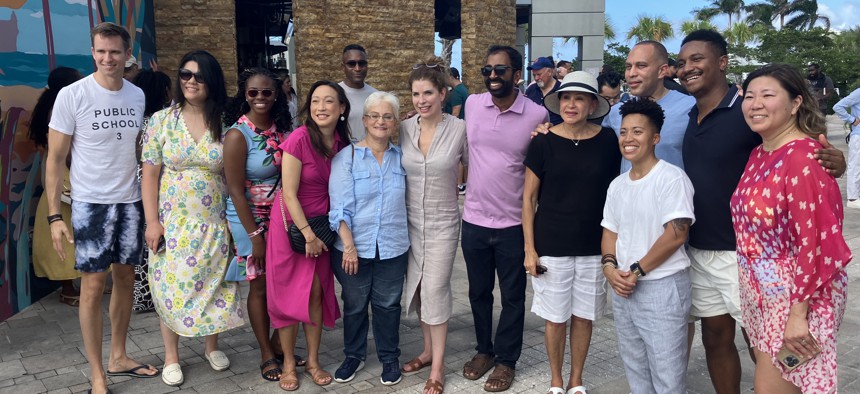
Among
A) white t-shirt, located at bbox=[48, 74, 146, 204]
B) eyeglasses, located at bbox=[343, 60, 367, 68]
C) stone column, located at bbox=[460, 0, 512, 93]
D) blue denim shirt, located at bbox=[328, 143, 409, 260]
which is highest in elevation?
stone column, located at bbox=[460, 0, 512, 93]

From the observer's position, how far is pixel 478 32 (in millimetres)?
11305

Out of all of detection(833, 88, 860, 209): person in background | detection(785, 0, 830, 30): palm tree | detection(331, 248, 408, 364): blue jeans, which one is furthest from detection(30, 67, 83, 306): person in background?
detection(785, 0, 830, 30): palm tree

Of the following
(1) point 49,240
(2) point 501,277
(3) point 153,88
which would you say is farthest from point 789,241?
(1) point 49,240

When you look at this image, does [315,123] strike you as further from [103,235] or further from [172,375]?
[172,375]

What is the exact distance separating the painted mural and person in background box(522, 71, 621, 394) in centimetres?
414

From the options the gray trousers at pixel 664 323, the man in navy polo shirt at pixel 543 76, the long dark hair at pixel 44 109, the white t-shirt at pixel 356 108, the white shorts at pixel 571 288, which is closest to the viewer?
the gray trousers at pixel 664 323

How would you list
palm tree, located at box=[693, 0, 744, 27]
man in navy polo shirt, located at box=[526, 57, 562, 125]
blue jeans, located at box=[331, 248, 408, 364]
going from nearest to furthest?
blue jeans, located at box=[331, 248, 408, 364], man in navy polo shirt, located at box=[526, 57, 562, 125], palm tree, located at box=[693, 0, 744, 27]

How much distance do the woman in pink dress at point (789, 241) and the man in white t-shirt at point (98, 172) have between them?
3.23 m

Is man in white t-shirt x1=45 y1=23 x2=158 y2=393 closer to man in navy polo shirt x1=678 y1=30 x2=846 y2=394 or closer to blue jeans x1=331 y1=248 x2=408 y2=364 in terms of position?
blue jeans x1=331 y1=248 x2=408 y2=364

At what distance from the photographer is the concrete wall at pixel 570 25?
17.6 metres

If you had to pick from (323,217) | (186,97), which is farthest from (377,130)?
(186,97)

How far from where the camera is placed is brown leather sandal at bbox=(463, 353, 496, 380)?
13.2 ft

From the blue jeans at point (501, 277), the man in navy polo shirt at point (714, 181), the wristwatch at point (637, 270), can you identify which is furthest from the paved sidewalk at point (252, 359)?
the wristwatch at point (637, 270)

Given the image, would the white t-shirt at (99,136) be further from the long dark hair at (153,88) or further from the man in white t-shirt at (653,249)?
the man in white t-shirt at (653,249)
